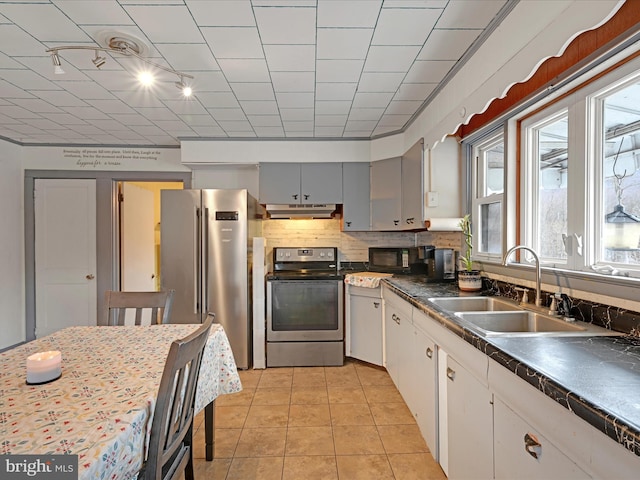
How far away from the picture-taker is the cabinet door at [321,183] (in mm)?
3637

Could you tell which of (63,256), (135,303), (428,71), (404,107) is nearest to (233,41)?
(428,71)

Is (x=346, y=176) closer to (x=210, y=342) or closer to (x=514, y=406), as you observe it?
(x=210, y=342)

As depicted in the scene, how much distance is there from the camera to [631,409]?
75cm

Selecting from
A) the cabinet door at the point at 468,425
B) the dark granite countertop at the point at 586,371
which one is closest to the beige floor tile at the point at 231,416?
the cabinet door at the point at 468,425

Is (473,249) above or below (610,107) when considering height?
below

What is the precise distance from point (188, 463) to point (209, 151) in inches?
118

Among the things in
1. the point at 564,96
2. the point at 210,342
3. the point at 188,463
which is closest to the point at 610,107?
the point at 564,96

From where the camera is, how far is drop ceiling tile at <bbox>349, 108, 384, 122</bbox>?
2.86 metres

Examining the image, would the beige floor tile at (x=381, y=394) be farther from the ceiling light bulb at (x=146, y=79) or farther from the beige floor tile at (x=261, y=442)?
the ceiling light bulb at (x=146, y=79)

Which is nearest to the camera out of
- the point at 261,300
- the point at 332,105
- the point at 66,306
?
the point at 332,105

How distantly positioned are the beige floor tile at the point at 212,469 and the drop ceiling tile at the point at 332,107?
260cm

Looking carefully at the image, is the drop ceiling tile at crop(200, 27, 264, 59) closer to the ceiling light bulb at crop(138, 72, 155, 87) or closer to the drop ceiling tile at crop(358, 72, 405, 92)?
the ceiling light bulb at crop(138, 72, 155, 87)

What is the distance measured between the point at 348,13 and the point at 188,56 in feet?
3.33

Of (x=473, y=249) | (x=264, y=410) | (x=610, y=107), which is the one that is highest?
(x=610, y=107)
